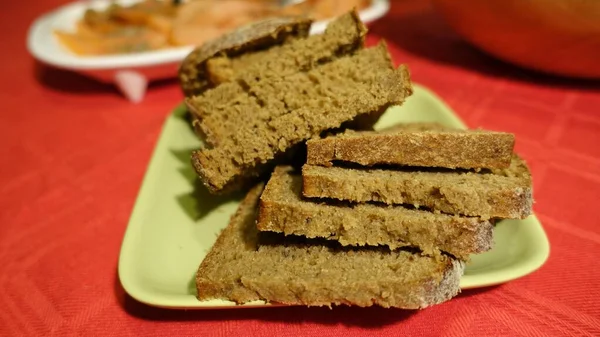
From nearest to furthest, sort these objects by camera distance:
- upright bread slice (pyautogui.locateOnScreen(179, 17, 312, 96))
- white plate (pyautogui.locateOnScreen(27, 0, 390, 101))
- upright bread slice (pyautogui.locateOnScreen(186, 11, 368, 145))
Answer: upright bread slice (pyautogui.locateOnScreen(186, 11, 368, 145)) → upright bread slice (pyautogui.locateOnScreen(179, 17, 312, 96)) → white plate (pyautogui.locateOnScreen(27, 0, 390, 101))

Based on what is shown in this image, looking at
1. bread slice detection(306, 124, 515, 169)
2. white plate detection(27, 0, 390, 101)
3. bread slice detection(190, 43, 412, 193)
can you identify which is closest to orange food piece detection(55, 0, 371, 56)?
white plate detection(27, 0, 390, 101)

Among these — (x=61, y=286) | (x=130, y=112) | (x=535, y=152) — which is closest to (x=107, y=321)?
(x=61, y=286)

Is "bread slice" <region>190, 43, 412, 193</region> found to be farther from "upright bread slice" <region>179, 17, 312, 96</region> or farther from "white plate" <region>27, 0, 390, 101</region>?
"white plate" <region>27, 0, 390, 101</region>

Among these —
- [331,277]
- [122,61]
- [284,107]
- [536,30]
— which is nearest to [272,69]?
[284,107]

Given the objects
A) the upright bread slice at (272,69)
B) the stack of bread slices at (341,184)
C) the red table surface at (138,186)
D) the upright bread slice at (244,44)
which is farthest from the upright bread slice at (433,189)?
the upright bread slice at (244,44)

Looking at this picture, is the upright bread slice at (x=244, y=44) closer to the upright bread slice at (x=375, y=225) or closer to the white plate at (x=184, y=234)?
the white plate at (x=184, y=234)

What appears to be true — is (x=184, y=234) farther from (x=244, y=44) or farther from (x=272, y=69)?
(x=244, y=44)

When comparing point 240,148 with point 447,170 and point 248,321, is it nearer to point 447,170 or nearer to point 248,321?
point 248,321
